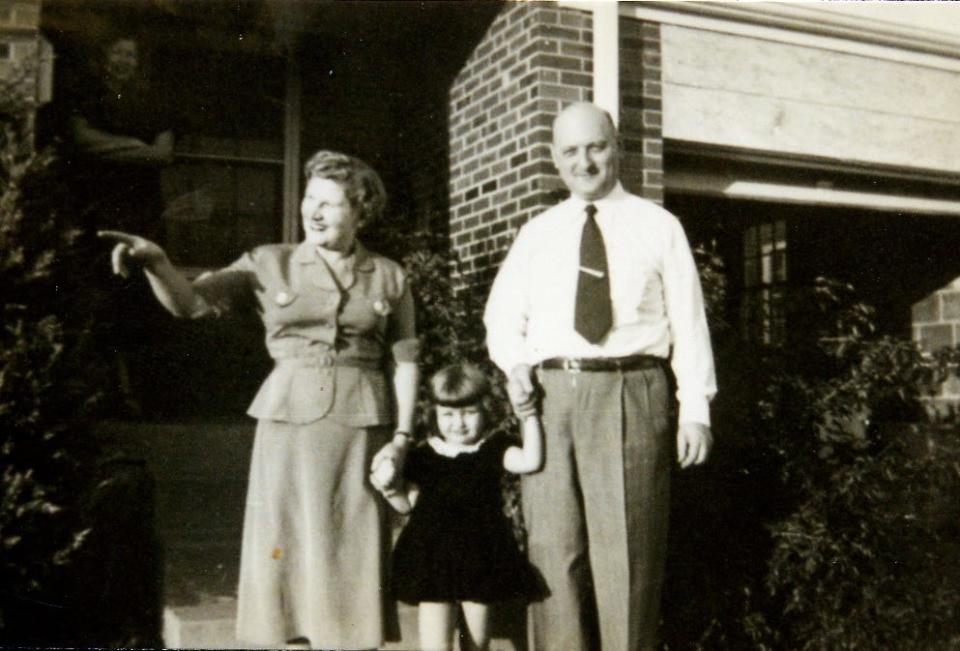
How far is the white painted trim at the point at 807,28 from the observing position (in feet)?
17.0

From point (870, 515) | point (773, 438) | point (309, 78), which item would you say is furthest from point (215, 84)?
point (870, 515)

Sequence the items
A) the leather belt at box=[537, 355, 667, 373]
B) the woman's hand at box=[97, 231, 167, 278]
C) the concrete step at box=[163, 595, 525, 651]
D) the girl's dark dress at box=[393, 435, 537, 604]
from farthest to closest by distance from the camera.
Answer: the concrete step at box=[163, 595, 525, 651] → the leather belt at box=[537, 355, 667, 373] → the girl's dark dress at box=[393, 435, 537, 604] → the woman's hand at box=[97, 231, 167, 278]

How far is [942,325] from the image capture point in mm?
6625

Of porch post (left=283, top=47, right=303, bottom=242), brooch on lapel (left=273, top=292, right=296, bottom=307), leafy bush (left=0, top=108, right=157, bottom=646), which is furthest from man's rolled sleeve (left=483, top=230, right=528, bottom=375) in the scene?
porch post (left=283, top=47, right=303, bottom=242)

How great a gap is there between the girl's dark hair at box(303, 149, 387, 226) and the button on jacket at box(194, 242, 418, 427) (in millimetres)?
190

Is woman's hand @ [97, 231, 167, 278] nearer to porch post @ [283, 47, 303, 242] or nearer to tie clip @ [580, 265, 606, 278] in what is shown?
tie clip @ [580, 265, 606, 278]

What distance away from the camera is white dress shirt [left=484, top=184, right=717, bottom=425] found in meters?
3.32

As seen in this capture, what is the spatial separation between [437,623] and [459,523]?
329 millimetres

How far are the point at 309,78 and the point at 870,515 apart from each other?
451 centimetres

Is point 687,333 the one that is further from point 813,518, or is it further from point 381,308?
point 813,518

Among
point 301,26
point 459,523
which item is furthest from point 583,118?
point 301,26

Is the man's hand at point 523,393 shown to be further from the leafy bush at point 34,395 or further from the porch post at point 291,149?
the porch post at point 291,149

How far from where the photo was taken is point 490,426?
4.20m

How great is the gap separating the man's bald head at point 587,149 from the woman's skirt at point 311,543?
114 centimetres
